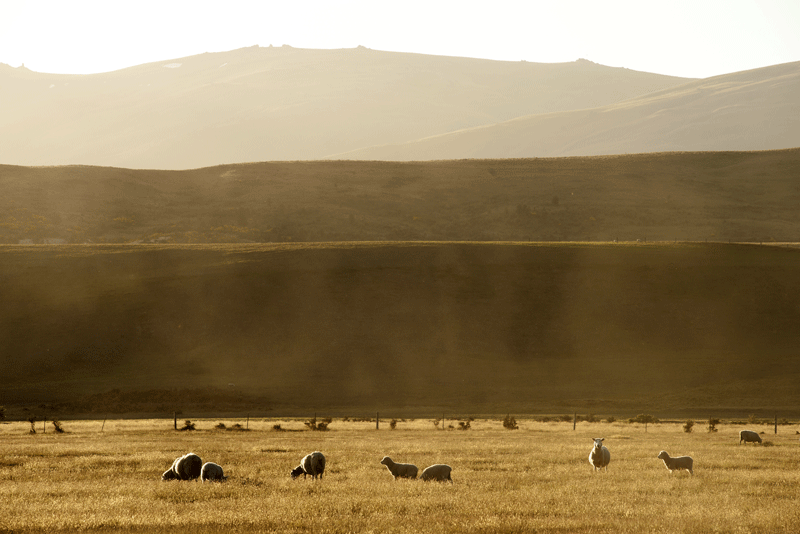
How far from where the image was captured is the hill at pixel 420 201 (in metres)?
109

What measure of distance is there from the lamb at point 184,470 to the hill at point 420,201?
9041cm

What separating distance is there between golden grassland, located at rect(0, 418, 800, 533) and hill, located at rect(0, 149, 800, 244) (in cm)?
8476

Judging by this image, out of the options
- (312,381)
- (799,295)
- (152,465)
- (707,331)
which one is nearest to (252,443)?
(152,465)

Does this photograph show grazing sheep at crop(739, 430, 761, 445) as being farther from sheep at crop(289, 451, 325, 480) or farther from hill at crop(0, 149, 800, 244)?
hill at crop(0, 149, 800, 244)

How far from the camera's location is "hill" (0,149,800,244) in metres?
109

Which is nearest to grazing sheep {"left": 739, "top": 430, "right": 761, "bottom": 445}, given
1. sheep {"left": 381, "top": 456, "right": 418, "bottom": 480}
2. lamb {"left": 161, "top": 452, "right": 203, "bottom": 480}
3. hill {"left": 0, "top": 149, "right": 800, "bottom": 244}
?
sheep {"left": 381, "top": 456, "right": 418, "bottom": 480}

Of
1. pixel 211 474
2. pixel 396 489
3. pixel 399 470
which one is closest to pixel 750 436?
pixel 399 470

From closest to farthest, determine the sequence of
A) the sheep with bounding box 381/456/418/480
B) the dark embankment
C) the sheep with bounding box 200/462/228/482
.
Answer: the sheep with bounding box 200/462/228/482
the sheep with bounding box 381/456/418/480
the dark embankment

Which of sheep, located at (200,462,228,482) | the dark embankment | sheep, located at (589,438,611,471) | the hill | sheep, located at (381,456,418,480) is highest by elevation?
the hill

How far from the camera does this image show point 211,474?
54.1 feet

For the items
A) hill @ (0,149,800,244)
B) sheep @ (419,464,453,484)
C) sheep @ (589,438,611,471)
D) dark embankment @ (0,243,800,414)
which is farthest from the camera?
hill @ (0,149,800,244)

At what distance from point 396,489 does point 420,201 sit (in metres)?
114

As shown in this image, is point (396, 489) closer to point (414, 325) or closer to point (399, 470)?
point (399, 470)

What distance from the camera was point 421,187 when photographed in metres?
135
